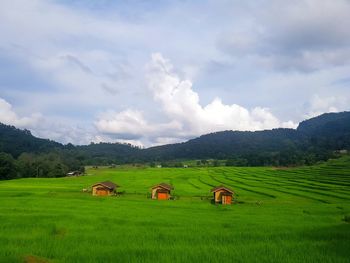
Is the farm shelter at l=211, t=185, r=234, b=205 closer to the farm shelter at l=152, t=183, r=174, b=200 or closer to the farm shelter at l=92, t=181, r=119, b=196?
the farm shelter at l=152, t=183, r=174, b=200

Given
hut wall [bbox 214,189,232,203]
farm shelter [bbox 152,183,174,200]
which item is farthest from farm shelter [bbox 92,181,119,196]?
hut wall [bbox 214,189,232,203]

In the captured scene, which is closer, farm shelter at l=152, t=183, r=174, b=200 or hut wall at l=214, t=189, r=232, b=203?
hut wall at l=214, t=189, r=232, b=203

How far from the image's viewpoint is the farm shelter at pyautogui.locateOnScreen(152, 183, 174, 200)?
46350 millimetres

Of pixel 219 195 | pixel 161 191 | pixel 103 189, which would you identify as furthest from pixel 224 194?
pixel 103 189

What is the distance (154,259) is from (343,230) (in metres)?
10.5

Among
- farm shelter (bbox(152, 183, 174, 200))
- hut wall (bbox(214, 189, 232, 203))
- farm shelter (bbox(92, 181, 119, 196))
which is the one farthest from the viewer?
farm shelter (bbox(92, 181, 119, 196))

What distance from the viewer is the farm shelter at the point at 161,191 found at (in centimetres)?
4635

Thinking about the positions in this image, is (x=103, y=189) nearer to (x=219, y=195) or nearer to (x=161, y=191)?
(x=161, y=191)

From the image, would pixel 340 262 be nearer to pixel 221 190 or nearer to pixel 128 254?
pixel 128 254

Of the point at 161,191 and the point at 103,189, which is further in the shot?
the point at 103,189

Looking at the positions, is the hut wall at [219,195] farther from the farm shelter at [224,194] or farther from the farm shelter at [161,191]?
the farm shelter at [161,191]

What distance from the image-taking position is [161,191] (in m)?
46.7

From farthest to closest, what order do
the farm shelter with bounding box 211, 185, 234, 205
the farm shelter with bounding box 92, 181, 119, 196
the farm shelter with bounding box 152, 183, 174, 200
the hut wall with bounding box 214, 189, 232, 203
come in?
the farm shelter with bounding box 92, 181, 119, 196 < the farm shelter with bounding box 152, 183, 174, 200 < the hut wall with bounding box 214, 189, 232, 203 < the farm shelter with bounding box 211, 185, 234, 205

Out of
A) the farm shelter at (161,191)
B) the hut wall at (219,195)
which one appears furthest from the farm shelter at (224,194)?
the farm shelter at (161,191)
